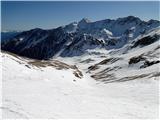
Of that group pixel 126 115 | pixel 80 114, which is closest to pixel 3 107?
pixel 80 114

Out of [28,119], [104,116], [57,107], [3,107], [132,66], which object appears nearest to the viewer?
[28,119]

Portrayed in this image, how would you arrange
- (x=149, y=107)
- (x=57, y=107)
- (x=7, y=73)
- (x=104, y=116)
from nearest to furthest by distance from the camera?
(x=104, y=116) → (x=57, y=107) → (x=149, y=107) → (x=7, y=73)

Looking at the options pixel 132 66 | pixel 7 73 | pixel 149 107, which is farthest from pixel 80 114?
pixel 132 66

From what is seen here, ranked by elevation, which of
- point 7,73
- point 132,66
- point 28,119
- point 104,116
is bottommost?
point 28,119

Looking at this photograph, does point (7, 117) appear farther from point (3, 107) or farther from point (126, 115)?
point (126, 115)

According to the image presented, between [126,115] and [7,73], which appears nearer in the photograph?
[126,115]

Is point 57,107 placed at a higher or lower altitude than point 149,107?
lower

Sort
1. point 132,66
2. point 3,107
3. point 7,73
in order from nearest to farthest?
point 3,107
point 7,73
point 132,66

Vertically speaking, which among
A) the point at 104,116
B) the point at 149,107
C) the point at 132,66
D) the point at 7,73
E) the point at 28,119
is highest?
the point at 132,66

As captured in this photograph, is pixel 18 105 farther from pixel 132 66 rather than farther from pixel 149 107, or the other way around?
pixel 132 66
